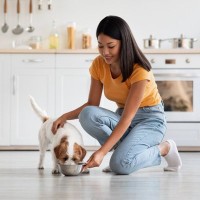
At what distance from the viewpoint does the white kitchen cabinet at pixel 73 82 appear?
563 cm

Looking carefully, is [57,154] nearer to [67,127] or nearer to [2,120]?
[67,127]

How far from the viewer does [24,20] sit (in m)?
6.20

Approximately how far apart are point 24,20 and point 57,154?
126 inches

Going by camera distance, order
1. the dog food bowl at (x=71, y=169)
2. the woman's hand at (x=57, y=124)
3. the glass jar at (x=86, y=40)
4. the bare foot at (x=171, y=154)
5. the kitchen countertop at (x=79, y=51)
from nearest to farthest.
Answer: the dog food bowl at (x=71, y=169) → the woman's hand at (x=57, y=124) → the bare foot at (x=171, y=154) → the kitchen countertop at (x=79, y=51) → the glass jar at (x=86, y=40)

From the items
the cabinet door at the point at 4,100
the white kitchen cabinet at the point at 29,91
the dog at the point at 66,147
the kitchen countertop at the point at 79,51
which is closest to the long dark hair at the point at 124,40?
the dog at the point at 66,147

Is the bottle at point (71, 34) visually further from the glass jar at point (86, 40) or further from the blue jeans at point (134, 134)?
the blue jeans at point (134, 134)

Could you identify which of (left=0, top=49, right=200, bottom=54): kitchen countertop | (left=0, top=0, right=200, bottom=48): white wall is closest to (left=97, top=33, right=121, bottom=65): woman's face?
(left=0, top=49, right=200, bottom=54): kitchen countertop

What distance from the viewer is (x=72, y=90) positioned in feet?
18.6

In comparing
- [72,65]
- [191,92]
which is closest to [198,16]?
[191,92]

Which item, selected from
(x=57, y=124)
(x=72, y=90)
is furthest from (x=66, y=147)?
(x=72, y=90)

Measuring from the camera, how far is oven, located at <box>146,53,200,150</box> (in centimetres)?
557

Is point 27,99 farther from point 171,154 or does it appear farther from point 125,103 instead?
point 125,103

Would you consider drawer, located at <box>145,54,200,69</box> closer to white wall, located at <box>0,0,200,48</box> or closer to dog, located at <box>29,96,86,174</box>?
white wall, located at <box>0,0,200,48</box>

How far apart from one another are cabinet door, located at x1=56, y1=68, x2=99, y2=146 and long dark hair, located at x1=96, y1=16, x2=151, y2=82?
2416 millimetres
